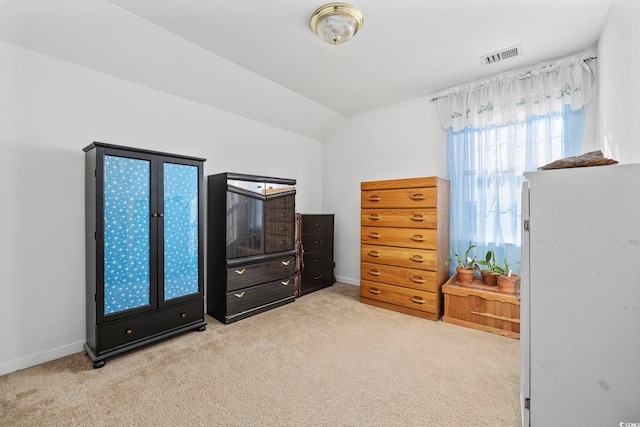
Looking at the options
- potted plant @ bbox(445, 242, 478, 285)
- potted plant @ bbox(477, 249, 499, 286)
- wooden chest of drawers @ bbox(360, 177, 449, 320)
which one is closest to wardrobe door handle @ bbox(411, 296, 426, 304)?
wooden chest of drawers @ bbox(360, 177, 449, 320)

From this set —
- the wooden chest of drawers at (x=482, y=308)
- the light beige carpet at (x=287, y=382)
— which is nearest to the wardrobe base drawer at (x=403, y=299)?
the wooden chest of drawers at (x=482, y=308)

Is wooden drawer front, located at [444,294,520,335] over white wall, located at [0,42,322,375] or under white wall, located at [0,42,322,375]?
under

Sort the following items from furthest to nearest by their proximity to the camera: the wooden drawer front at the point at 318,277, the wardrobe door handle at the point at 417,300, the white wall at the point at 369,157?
the wooden drawer front at the point at 318,277 < the white wall at the point at 369,157 < the wardrobe door handle at the point at 417,300

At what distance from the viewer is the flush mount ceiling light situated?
6.31 ft

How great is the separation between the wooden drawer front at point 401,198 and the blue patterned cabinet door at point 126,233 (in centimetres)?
222

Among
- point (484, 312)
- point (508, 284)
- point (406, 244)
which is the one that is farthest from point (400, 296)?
point (508, 284)

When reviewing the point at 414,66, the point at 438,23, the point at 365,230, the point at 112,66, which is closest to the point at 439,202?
the point at 365,230

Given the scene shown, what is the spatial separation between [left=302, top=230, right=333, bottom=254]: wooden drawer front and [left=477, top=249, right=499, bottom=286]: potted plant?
6.25ft

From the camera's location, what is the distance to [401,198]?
304 cm

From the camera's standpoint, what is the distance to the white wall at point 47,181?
1.96 m

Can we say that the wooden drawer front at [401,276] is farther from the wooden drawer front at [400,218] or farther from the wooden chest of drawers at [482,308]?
the wooden drawer front at [400,218]

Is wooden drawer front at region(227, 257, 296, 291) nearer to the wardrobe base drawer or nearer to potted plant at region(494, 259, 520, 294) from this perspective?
the wardrobe base drawer

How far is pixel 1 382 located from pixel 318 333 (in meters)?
2.16

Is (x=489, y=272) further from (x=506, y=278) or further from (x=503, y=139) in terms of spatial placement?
(x=503, y=139)
